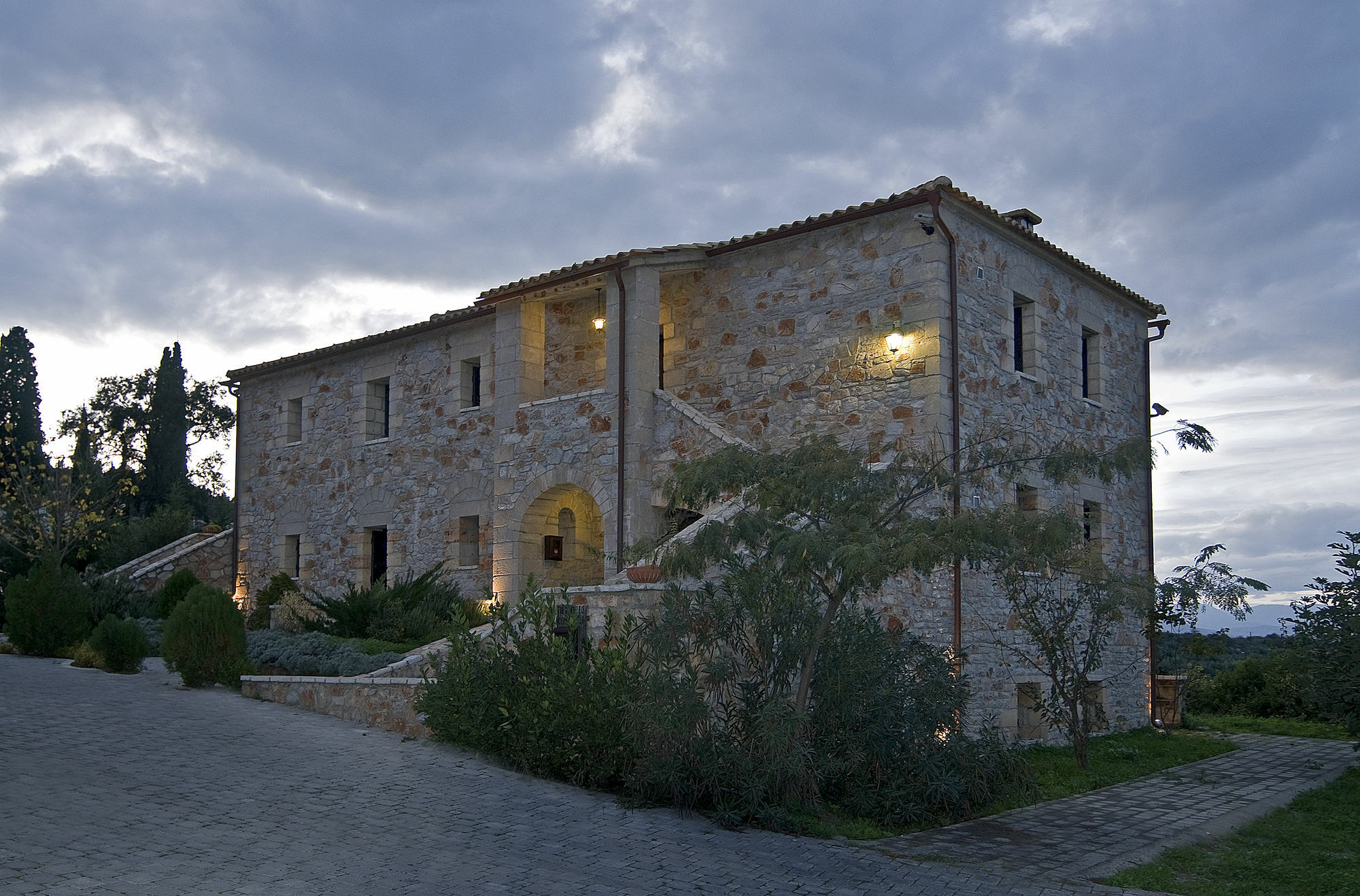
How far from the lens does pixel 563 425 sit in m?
14.5

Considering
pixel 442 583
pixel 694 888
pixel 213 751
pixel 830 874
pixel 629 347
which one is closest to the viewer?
pixel 694 888

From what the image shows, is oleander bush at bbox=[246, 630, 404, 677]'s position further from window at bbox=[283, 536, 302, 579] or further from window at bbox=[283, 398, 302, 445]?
window at bbox=[283, 398, 302, 445]

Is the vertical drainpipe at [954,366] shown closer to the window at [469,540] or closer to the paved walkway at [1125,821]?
the paved walkway at [1125,821]

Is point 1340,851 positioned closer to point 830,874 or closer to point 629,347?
A: point 830,874

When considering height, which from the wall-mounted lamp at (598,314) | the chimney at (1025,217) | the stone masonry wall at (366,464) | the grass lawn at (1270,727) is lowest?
the grass lawn at (1270,727)

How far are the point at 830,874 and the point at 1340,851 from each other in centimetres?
447

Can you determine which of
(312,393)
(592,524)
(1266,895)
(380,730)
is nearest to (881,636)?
(1266,895)

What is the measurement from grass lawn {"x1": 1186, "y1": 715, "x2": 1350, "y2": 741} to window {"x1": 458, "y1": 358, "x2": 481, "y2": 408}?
12.4 meters

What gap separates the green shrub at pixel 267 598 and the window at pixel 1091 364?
42.3ft

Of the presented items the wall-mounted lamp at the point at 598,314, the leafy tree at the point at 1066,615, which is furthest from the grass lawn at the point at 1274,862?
the wall-mounted lamp at the point at 598,314

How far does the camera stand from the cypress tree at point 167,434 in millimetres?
31922

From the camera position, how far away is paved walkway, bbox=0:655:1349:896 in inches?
232

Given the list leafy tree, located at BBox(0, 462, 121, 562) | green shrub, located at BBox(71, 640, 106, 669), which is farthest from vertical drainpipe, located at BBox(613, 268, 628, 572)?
leafy tree, located at BBox(0, 462, 121, 562)

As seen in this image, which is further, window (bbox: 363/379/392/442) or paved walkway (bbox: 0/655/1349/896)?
window (bbox: 363/379/392/442)
